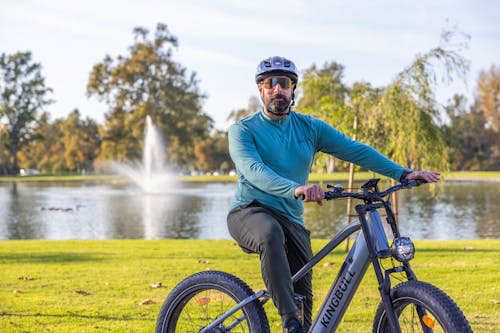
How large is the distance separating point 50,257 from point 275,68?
25.4 ft

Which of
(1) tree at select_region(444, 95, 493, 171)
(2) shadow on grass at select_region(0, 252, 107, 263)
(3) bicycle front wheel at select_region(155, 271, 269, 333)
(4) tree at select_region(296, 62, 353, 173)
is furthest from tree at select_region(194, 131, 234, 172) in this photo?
(3) bicycle front wheel at select_region(155, 271, 269, 333)

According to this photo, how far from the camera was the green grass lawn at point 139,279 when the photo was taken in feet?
17.7

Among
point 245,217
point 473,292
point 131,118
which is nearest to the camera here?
point 245,217

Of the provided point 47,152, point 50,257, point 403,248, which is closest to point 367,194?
point 403,248

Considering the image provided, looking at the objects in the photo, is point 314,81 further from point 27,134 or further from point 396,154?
point 27,134

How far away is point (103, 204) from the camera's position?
28812 millimetres

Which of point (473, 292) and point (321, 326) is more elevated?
point (321, 326)

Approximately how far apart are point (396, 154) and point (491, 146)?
66959 mm

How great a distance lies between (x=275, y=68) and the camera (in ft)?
11.4

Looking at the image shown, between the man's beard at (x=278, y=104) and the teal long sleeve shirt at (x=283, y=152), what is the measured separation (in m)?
0.08

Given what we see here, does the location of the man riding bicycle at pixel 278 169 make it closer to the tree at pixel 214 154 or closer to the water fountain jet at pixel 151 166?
the water fountain jet at pixel 151 166

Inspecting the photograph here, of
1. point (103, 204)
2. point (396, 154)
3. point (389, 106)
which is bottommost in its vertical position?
point (103, 204)

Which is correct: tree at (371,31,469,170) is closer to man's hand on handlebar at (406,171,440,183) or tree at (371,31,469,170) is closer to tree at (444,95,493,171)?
man's hand on handlebar at (406,171,440,183)

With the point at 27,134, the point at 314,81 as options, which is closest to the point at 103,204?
the point at 314,81
